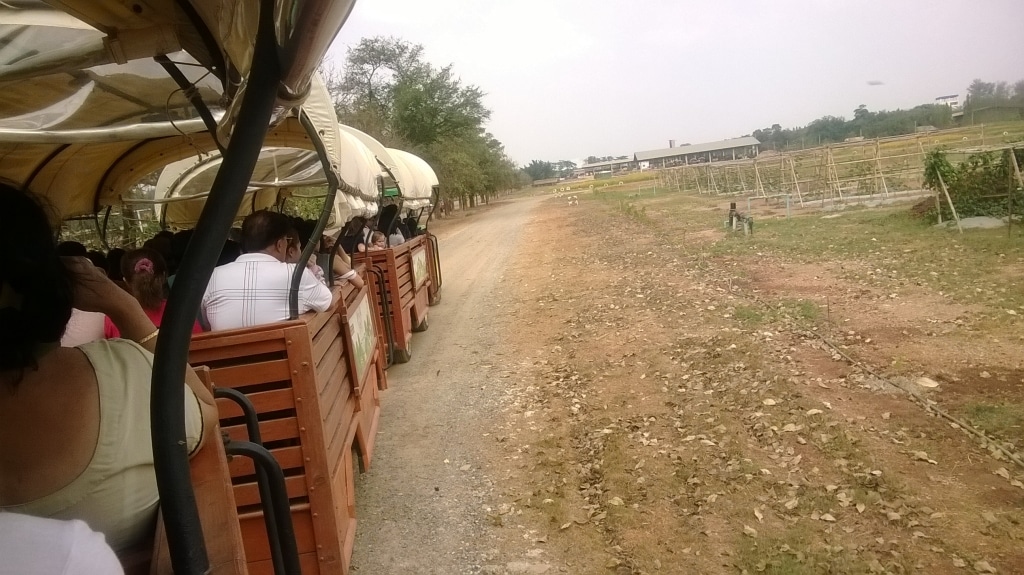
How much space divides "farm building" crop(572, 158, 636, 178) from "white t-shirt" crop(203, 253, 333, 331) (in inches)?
5253

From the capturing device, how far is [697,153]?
4190 inches

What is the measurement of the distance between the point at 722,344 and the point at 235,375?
18.3ft

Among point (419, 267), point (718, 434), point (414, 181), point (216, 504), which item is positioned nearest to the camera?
point (216, 504)

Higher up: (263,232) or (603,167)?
(603,167)

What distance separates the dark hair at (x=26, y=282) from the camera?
4.52 ft

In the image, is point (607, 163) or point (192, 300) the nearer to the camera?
point (192, 300)

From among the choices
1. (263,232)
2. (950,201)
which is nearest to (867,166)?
(950,201)

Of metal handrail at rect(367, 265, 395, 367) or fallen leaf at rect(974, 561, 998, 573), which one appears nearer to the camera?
fallen leaf at rect(974, 561, 998, 573)

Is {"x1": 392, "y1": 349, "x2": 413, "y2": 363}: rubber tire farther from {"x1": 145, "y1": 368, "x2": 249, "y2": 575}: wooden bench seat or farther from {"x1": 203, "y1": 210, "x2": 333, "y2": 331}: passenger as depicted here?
{"x1": 145, "y1": 368, "x2": 249, "y2": 575}: wooden bench seat

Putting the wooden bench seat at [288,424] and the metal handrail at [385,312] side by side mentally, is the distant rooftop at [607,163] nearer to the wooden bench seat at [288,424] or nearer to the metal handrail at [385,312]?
the metal handrail at [385,312]

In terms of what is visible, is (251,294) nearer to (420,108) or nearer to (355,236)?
(355,236)

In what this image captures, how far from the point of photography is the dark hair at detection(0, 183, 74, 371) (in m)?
1.38

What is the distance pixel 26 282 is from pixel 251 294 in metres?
2.35

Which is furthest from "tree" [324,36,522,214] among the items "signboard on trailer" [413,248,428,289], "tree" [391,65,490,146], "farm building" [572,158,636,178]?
"farm building" [572,158,636,178]
